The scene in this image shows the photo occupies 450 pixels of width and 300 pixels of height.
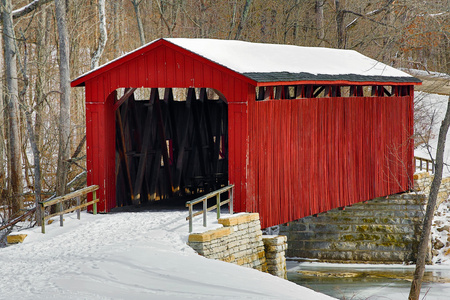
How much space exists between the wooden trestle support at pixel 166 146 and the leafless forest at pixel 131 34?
273 centimetres

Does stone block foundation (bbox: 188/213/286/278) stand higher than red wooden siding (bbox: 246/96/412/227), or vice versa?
red wooden siding (bbox: 246/96/412/227)

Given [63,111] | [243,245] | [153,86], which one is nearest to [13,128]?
[63,111]

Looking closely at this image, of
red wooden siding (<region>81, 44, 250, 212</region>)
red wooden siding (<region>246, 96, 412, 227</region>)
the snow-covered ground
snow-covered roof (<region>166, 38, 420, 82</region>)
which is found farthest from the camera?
red wooden siding (<region>246, 96, 412, 227</region>)

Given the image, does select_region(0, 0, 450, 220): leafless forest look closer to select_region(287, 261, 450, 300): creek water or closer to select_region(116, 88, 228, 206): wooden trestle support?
select_region(116, 88, 228, 206): wooden trestle support

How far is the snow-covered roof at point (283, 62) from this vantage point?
512 inches

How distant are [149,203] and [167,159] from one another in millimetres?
1129

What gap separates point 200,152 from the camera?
17.1m

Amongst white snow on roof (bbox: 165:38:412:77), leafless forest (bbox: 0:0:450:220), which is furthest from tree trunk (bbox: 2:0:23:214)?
white snow on roof (bbox: 165:38:412:77)

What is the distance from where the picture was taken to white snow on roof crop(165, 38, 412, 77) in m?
13.2

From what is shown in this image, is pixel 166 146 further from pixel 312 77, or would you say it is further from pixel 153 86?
pixel 312 77

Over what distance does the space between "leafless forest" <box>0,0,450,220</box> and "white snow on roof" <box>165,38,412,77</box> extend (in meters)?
3.25

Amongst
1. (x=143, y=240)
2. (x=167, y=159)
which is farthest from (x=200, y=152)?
(x=143, y=240)

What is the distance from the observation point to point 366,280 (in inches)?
691

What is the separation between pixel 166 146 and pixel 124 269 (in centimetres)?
636
